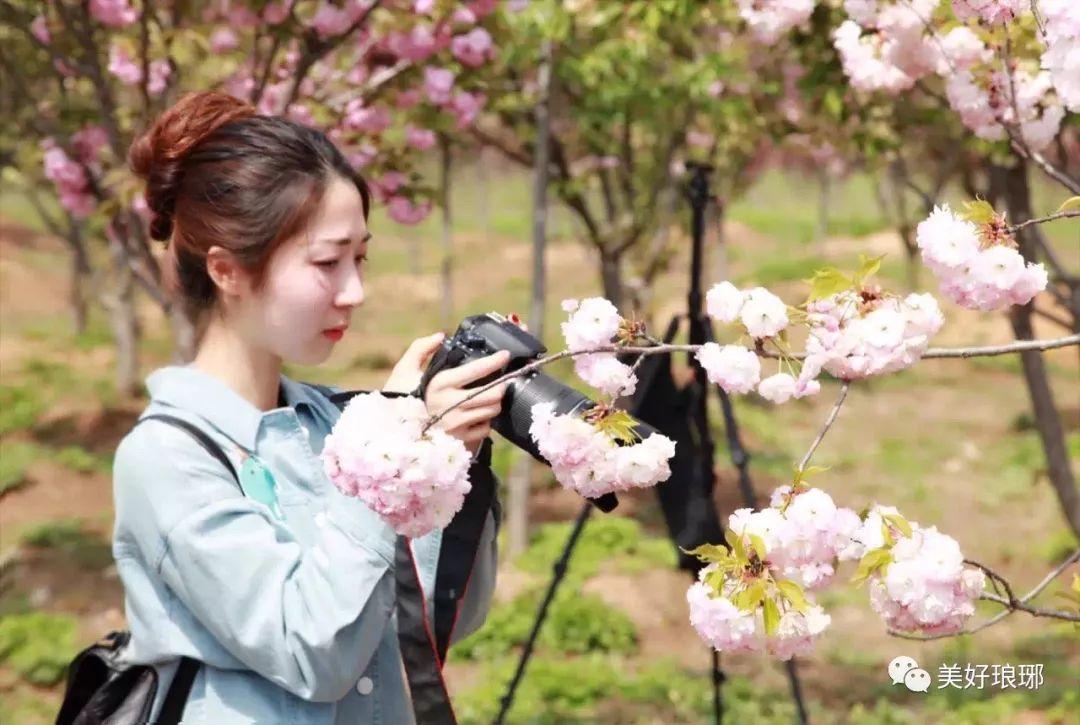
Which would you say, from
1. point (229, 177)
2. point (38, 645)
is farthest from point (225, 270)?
point (38, 645)

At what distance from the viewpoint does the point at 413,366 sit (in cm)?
213

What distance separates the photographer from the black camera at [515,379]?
1.95m

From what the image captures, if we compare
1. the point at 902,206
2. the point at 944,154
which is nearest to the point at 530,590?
the point at 944,154

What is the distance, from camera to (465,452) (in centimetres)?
176

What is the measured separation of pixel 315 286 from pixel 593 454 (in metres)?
0.53

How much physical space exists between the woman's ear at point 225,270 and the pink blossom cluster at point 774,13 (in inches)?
79.7

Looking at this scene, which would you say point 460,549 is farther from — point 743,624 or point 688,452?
point 688,452

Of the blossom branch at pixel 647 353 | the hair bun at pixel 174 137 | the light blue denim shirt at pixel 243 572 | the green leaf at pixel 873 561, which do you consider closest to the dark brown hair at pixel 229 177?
the hair bun at pixel 174 137

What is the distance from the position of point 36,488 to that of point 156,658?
8.53 metres

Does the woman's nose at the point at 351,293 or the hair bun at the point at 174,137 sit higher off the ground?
the hair bun at the point at 174,137

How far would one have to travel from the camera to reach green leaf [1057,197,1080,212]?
201 cm

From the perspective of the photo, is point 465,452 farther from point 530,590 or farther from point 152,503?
point 530,590

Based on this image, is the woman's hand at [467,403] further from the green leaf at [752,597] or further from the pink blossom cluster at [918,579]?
the pink blossom cluster at [918,579]

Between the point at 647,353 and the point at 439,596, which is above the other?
the point at 647,353
